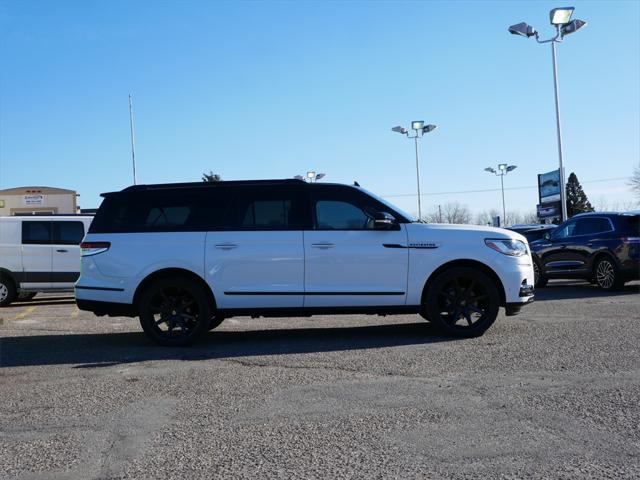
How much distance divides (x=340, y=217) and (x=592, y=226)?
8622 mm

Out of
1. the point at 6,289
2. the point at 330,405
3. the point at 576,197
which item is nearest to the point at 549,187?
the point at 576,197

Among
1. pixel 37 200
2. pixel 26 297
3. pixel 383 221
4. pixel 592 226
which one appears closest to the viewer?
pixel 383 221

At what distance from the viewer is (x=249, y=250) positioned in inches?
306

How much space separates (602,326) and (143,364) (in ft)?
19.0

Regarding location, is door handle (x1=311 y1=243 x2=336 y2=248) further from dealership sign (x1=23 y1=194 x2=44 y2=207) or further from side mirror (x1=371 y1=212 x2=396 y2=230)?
dealership sign (x1=23 y1=194 x2=44 y2=207)

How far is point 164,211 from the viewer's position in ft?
26.2

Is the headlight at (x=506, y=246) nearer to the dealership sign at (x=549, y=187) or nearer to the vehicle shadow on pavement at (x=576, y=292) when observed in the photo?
the vehicle shadow on pavement at (x=576, y=292)

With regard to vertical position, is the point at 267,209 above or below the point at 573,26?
below

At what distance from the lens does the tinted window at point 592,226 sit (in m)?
13.9

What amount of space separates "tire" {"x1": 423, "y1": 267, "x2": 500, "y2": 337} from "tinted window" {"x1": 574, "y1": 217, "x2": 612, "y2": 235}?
7.25 metres

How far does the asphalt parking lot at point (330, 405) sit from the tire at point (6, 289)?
259 inches

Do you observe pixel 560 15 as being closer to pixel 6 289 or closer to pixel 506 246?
pixel 506 246

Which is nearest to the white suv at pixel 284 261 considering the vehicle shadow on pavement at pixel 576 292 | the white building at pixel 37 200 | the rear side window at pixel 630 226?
the vehicle shadow on pavement at pixel 576 292

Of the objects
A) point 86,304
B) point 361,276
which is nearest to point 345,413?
point 361,276
